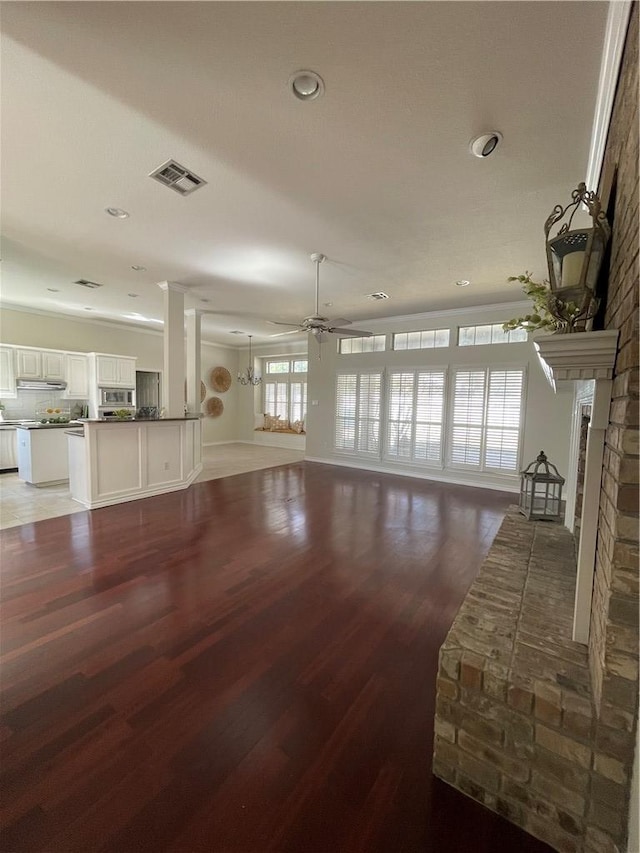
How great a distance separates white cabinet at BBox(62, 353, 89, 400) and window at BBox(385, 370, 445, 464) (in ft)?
21.0

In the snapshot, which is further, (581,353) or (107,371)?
(107,371)

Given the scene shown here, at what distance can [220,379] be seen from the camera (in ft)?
33.9

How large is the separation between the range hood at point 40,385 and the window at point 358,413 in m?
5.69

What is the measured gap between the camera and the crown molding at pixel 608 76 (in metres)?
1.36

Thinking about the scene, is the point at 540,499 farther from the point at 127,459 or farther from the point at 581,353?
the point at 127,459

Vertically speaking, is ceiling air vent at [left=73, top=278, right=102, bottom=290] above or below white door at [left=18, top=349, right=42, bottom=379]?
above

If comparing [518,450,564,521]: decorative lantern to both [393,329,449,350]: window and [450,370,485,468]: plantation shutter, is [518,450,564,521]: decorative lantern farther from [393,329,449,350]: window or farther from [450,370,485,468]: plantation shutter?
[393,329,449,350]: window

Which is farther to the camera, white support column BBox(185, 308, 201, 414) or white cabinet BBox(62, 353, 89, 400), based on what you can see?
white cabinet BBox(62, 353, 89, 400)

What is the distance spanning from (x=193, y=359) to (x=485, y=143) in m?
5.57

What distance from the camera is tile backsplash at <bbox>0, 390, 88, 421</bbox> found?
255 inches

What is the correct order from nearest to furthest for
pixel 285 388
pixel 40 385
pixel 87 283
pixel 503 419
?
1. pixel 87 283
2. pixel 503 419
3. pixel 40 385
4. pixel 285 388

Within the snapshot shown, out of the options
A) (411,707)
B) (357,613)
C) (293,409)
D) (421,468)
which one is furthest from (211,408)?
(411,707)

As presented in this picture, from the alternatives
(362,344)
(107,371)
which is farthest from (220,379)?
(362,344)

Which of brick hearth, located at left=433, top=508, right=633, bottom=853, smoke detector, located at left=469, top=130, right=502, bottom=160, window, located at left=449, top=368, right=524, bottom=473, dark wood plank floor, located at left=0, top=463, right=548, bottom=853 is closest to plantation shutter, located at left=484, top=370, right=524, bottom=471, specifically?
window, located at left=449, top=368, right=524, bottom=473
